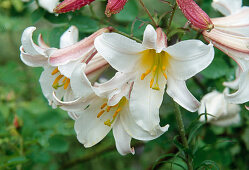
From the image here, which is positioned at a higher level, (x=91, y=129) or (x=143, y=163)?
(x=91, y=129)

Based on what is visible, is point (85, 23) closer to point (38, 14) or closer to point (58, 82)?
point (38, 14)

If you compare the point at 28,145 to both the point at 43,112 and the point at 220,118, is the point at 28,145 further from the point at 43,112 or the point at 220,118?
the point at 220,118

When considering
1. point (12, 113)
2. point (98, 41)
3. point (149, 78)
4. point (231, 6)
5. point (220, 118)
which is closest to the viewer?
point (98, 41)

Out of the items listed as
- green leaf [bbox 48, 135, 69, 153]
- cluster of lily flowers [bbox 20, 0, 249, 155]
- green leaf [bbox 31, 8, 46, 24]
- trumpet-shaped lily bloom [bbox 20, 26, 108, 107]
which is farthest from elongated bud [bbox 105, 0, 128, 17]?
green leaf [bbox 48, 135, 69, 153]

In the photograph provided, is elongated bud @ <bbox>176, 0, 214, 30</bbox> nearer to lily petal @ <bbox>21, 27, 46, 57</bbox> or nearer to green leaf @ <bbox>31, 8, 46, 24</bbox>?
lily petal @ <bbox>21, 27, 46, 57</bbox>

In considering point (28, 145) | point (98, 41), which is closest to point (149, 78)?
point (98, 41)

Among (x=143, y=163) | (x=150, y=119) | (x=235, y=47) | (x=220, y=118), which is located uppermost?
(x=235, y=47)
